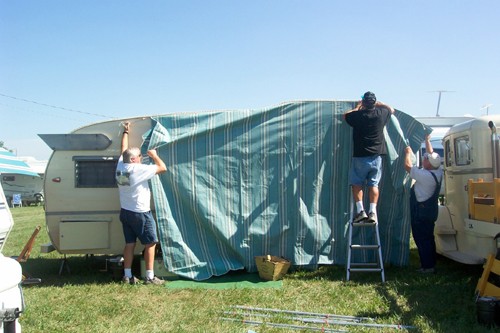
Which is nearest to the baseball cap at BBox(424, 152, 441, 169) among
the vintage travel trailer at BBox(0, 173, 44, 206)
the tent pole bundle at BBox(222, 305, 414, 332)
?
the tent pole bundle at BBox(222, 305, 414, 332)

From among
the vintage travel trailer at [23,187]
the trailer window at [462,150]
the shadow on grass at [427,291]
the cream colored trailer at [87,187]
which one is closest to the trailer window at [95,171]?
the cream colored trailer at [87,187]

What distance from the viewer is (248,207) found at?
22.3 feet

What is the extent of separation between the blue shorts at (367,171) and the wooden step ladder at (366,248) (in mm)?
382

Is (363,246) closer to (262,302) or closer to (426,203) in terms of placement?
(426,203)

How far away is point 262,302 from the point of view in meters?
5.57

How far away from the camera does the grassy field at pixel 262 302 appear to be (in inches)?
191

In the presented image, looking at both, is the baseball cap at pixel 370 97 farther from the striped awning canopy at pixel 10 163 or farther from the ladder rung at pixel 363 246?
the striped awning canopy at pixel 10 163

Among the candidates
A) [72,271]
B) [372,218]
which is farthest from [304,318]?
[72,271]

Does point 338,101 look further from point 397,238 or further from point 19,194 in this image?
point 19,194

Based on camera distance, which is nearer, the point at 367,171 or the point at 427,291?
the point at 427,291

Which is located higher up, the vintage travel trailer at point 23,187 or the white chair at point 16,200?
the vintage travel trailer at point 23,187

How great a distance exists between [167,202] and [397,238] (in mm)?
3447

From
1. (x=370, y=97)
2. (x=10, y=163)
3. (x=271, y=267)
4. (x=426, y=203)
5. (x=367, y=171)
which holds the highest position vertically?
(x=370, y=97)

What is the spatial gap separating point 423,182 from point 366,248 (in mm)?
1288
